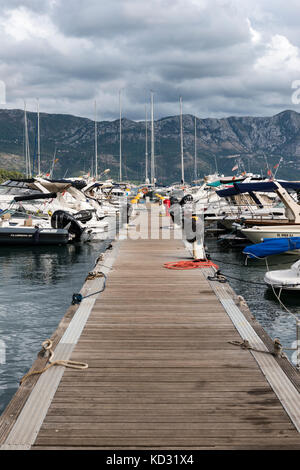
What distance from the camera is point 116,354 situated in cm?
657

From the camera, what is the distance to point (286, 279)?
43.8 feet

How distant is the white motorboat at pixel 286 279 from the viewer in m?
13.2

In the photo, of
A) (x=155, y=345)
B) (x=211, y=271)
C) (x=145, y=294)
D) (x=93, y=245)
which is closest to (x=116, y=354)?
(x=155, y=345)

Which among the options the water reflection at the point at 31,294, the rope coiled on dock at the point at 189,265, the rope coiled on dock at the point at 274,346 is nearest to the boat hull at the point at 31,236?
the water reflection at the point at 31,294

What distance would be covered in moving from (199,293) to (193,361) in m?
4.33

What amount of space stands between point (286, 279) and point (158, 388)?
8.69m

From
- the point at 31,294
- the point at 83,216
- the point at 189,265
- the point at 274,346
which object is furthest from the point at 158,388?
the point at 83,216

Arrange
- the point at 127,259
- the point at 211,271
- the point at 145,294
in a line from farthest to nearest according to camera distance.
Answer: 1. the point at 127,259
2. the point at 211,271
3. the point at 145,294

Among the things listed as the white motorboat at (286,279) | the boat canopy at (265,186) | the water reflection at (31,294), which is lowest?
the water reflection at (31,294)

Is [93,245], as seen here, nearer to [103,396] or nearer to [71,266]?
[71,266]

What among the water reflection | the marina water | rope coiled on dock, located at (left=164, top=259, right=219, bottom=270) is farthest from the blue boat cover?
the water reflection

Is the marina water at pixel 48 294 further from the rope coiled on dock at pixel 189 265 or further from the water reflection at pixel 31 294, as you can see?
the rope coiled on dock at pixel 189 265

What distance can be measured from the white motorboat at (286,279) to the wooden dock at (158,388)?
4.33 m

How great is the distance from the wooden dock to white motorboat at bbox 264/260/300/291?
14.2 ft
